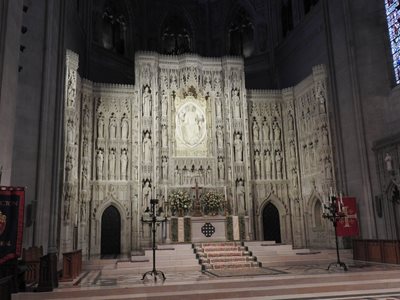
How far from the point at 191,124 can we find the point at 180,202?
201 inches

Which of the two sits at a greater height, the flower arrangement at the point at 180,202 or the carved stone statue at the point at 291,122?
the carved stone statue at the point at 291,122

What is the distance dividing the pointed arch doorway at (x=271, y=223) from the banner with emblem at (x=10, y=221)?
51.1 feet

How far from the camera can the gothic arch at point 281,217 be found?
22.9 m

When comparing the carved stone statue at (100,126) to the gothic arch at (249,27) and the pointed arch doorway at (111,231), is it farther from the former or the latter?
the gothic arch at (249,27)

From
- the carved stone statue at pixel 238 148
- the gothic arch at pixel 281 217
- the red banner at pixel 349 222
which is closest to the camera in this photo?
the red banner at pixel 349 222

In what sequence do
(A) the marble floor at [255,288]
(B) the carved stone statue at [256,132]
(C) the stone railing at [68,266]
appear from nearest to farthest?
(A) the marble floor at [255,288] → (C) the stone railing at [68,266] → (B) the carved stone statue at [256,132]

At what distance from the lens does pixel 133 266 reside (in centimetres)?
1527

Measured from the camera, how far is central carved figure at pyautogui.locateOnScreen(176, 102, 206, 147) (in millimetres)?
23578

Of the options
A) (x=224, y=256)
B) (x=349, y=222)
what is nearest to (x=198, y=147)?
(x=224, y=256)

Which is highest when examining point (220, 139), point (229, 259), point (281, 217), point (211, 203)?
point (220, 139)

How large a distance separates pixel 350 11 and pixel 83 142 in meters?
15.1

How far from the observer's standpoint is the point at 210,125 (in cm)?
2394

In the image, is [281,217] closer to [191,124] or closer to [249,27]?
[191,124]

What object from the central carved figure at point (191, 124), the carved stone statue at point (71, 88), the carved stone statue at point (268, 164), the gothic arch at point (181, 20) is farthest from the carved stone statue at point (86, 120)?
the gothic arch at point (181, 20)
